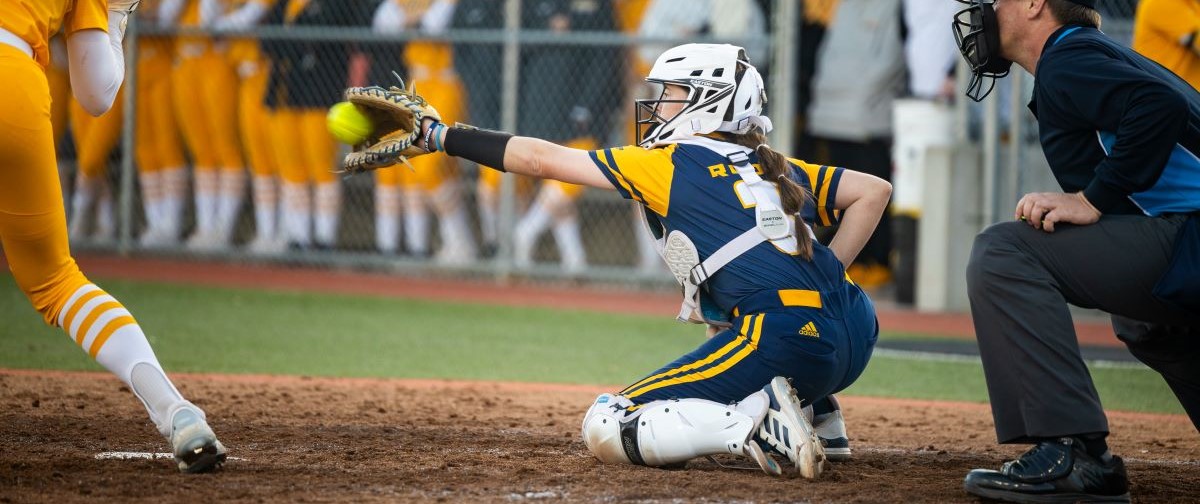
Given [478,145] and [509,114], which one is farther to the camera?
[509,114]

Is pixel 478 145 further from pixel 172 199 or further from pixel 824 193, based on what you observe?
pixel 172 199

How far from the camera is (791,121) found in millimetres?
10711

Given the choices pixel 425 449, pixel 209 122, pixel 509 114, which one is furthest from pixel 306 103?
pixel 425 449

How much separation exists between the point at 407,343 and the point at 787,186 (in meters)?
4.37

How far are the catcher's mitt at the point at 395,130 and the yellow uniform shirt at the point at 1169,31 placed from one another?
400cm

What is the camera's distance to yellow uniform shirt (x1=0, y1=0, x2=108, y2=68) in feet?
13.2

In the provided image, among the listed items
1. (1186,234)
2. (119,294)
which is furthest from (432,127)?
(119,294)

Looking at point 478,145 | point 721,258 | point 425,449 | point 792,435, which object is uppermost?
point 478,145

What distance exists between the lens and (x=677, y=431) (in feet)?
14.2

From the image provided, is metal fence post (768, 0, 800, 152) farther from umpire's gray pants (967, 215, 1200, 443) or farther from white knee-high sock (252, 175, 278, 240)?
umpire's gray pants (967, 215, 1200, 443)

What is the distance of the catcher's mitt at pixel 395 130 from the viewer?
4.59 m

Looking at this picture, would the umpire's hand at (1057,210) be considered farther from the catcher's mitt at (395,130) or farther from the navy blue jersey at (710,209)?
the catcher's mitt at (395,130)

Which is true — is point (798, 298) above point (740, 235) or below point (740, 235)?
below

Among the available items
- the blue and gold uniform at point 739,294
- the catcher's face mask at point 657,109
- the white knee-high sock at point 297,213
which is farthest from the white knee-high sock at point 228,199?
the blue and gold uniform at point 739,294
